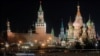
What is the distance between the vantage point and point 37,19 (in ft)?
545

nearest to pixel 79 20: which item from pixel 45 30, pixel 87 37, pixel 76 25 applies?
pixel 76 25

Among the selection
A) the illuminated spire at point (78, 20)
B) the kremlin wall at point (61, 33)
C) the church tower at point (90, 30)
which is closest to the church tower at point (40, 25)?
the kremlin wall at point (61, 33)

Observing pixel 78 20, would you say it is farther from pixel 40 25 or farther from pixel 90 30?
pixel 40 25

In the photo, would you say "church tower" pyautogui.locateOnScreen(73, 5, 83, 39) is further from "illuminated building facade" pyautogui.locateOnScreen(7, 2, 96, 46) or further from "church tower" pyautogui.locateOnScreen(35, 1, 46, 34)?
"church tower" pyautogui.locateOnScreen(35, 1, 46, 34)

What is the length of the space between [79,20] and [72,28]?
349 centimetres

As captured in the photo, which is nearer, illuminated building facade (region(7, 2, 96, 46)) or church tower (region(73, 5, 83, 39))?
illuminated building facade (region(7, 2, 96, 46))

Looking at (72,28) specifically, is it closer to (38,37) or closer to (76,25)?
(76,25)

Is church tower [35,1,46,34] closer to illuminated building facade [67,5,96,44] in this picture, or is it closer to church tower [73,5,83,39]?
illuminated building facade [67,5,96,44]

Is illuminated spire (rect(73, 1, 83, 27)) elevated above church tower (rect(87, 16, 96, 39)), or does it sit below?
above

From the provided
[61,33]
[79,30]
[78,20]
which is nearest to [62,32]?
[61,33]

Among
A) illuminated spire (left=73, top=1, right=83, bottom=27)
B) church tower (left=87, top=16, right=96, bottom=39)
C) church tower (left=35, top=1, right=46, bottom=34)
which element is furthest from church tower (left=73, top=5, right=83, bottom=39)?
church tower (left=35, top=1, right=46, bottom=34)

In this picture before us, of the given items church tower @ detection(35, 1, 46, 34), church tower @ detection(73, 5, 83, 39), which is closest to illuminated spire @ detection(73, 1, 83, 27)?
church tower @ detection(73, 5, 83, 39)

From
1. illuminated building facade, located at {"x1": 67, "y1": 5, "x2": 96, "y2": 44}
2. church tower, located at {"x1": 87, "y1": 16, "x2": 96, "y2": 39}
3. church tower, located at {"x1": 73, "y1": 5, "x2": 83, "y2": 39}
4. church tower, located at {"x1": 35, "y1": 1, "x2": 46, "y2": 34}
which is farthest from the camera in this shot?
church tower, located at {"x1": 35, "y1": 1, "x2": 46, "y2": 34}

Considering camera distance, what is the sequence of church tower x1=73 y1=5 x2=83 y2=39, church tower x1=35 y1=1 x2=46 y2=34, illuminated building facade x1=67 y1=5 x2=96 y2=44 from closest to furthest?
illuminated building facade x1=67 y1=5 x2=96 y2=44 < church tower x1=73 y1=5 x2=83 y2=39 < church tower x1=35 y1=1 x2=46 y2=34
